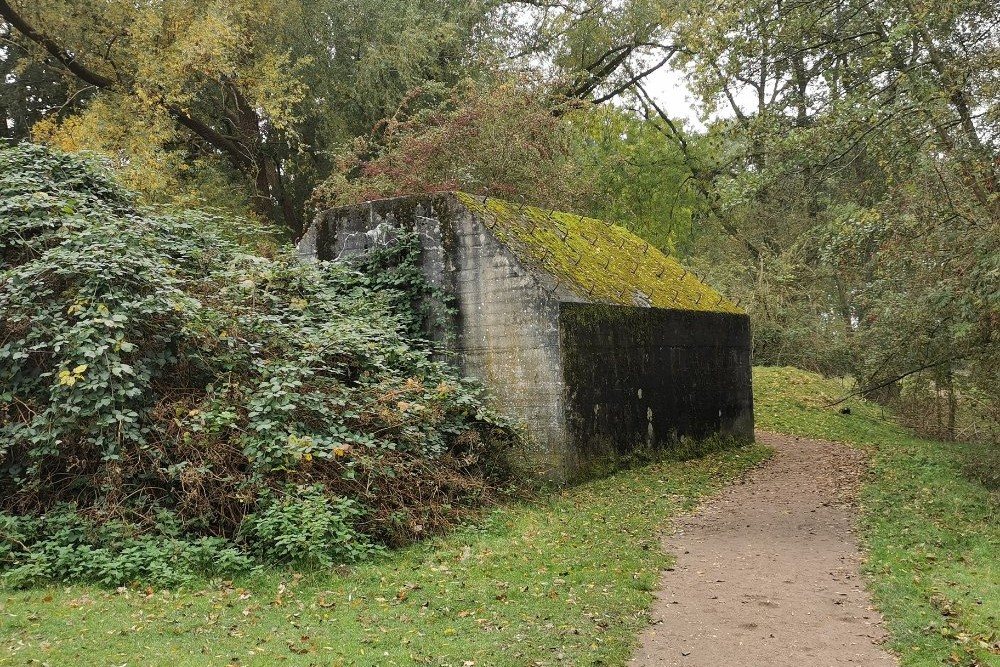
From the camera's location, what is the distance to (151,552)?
7672 millimetres

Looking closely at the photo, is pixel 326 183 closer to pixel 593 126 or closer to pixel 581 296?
pixel 581 296

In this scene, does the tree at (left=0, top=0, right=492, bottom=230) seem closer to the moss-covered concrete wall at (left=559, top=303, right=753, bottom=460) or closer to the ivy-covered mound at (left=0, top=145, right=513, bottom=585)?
the ivy-covered mound at (left=0, top=145, right=513, bottom=585)

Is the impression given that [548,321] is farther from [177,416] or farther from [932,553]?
[932,553]

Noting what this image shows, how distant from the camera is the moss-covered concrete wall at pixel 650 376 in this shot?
1248 centimetres

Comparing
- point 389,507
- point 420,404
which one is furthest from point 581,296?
point 389,507

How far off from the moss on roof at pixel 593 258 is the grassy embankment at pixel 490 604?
3.73 m

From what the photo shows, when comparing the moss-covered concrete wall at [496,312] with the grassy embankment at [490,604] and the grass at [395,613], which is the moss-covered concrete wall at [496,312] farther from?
the grass at [395,613]

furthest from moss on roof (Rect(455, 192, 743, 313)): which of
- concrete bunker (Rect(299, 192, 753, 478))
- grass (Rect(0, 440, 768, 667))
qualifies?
grass (Rect(0, 440, 768, 667))

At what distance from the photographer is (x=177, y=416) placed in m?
9.04

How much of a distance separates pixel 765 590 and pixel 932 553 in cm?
226

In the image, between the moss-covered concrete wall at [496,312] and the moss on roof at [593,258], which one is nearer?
the moss-covered concrete wall at [496,312]

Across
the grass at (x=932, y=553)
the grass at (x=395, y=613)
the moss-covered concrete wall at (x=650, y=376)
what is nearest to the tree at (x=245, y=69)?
the moss-covered concrete wall at (x=650, y=376)

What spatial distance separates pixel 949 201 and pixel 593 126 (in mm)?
17989

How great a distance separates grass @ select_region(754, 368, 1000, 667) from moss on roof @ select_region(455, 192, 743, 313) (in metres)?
4.65
